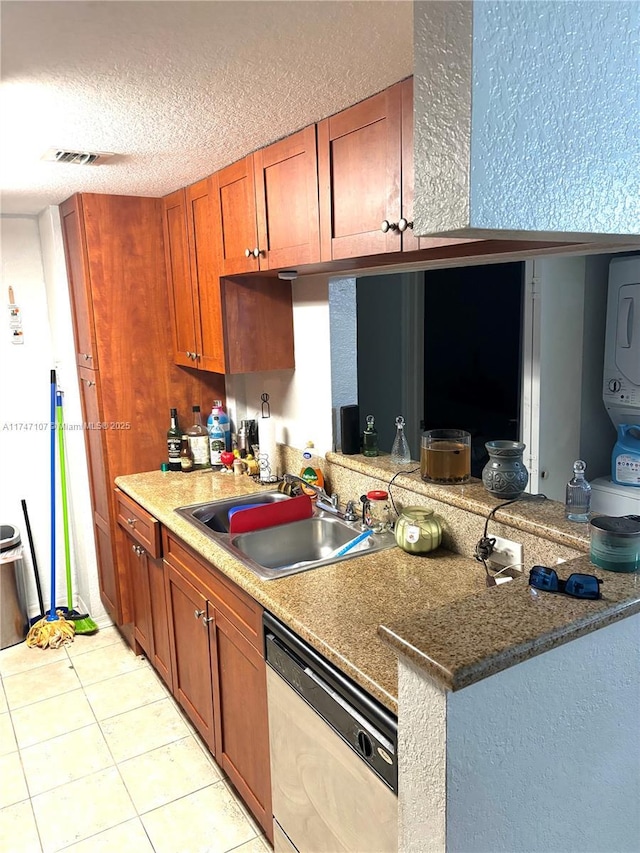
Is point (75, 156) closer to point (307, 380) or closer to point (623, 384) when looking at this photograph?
point (307, 380)

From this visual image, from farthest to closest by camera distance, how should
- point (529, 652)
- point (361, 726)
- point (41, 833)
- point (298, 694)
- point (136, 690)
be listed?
point (136, 690)
point (41, 833)
point (298, 694)
point (361, 726)
point (529, 652)

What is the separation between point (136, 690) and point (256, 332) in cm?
170

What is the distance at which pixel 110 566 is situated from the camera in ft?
10.8

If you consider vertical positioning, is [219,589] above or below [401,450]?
below

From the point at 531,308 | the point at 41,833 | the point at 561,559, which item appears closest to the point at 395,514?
the point at 561,559

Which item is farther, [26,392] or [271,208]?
[26,392]

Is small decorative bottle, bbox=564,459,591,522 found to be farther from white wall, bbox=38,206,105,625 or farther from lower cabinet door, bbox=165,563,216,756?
white wall, bbox=38,206,105,625

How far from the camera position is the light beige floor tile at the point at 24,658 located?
125 inches

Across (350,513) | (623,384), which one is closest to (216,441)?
(350,513)

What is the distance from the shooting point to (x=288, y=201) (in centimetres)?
210

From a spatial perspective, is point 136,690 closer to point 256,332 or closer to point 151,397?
→ point 151,397

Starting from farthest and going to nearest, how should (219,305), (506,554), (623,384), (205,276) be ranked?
(623,384) → (205,276) → (219,305) → (506,554)

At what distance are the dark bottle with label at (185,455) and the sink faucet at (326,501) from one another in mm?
634

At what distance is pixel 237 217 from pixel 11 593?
2.26 metres
